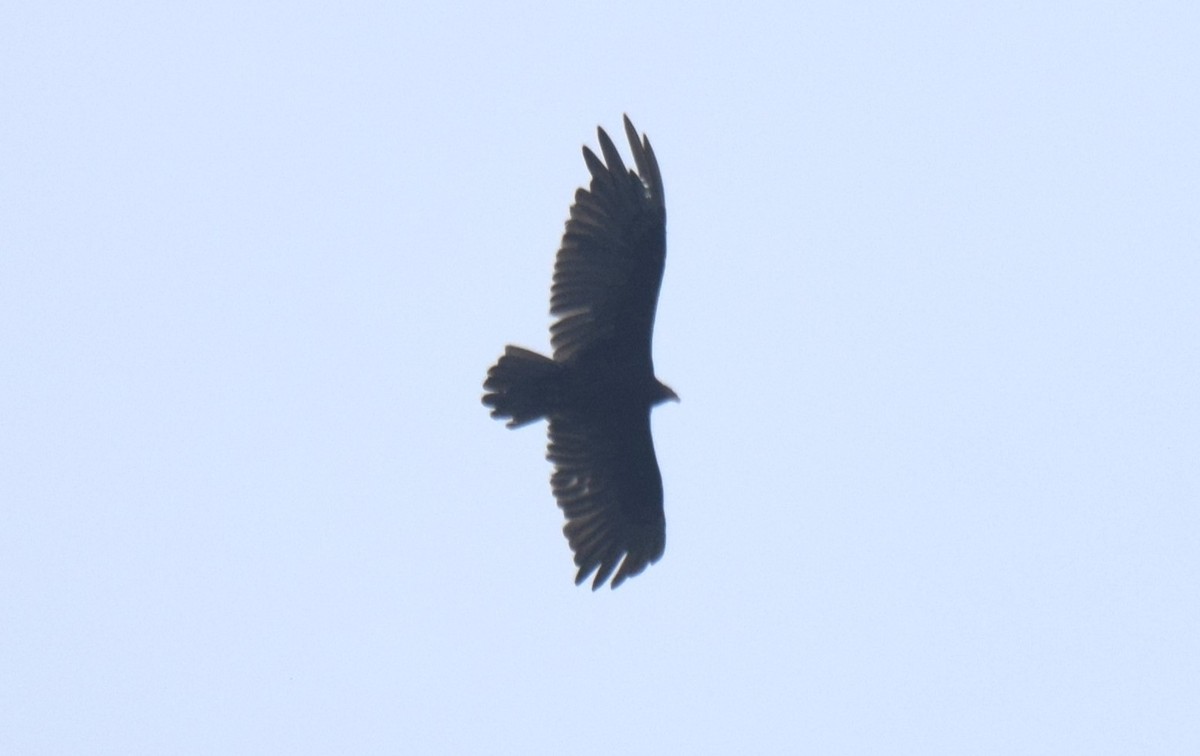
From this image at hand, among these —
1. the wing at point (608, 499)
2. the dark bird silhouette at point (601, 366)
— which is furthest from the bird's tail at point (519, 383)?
the wing at point (608, 499)

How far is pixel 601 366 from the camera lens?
1675cm

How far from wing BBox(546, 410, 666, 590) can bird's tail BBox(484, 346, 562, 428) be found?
0.66m

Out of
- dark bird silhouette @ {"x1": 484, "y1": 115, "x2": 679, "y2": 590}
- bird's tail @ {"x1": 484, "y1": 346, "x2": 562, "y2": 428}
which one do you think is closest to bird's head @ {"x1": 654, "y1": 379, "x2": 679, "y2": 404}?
dark bird silhouette @ {"x1": 484, "y1": 115, "x2": 679, "y2": 590}

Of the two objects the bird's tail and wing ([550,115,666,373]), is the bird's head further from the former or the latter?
the bird's tail

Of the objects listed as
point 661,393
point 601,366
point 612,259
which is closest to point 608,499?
point 661,393

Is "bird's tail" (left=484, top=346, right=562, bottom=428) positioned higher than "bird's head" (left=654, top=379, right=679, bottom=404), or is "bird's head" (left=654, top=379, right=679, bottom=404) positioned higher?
"bird's head" (left=654, top=379, right=679, bottom=404)

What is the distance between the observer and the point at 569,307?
16.7m

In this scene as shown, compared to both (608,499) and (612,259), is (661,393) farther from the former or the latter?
(612,259)

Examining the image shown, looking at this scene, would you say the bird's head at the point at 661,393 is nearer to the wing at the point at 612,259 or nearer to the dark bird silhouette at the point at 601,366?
the dark bird silhouette at the point at 601,366

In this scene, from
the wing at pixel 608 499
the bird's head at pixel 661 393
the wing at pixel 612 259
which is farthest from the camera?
the wing at pixel 608 499

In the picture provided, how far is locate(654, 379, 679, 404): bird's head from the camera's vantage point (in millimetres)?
17016

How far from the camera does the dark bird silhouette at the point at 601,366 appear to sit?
16469 mm

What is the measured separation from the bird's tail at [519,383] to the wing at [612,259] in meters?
0.17

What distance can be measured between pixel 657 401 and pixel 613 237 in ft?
4.27
